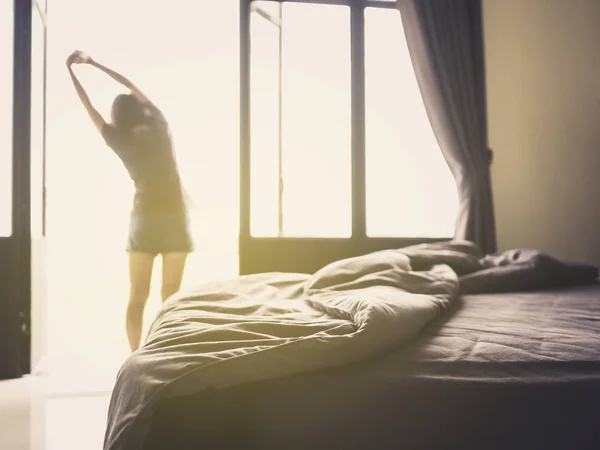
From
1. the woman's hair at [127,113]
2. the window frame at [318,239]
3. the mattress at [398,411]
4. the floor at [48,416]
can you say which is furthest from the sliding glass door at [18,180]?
the mattress at [398,411]

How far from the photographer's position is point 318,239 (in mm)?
3270

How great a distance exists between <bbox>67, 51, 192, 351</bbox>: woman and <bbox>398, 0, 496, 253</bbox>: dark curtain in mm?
1564

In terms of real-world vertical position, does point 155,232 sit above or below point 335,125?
below

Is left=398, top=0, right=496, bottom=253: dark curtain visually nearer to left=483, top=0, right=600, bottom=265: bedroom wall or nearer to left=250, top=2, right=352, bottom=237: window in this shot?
left=483, top=0, right=600, bottom=265: bedroom wall

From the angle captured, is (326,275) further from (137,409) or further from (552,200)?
(552,200)

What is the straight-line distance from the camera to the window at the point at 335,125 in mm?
3295

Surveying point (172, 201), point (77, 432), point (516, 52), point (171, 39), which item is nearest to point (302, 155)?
point (172, 201)

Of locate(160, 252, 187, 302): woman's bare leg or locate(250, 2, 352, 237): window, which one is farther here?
locate(250, 2, 352, 237): window

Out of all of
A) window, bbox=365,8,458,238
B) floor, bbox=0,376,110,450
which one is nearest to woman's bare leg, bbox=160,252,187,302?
floor, bbox=0,376,110,450

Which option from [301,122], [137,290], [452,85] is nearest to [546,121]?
[452,85]

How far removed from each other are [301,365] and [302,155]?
2.55 meters

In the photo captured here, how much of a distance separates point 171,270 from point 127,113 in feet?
2.80

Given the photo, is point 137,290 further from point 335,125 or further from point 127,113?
point 335,125

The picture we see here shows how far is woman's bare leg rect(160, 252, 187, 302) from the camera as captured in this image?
2979mm
